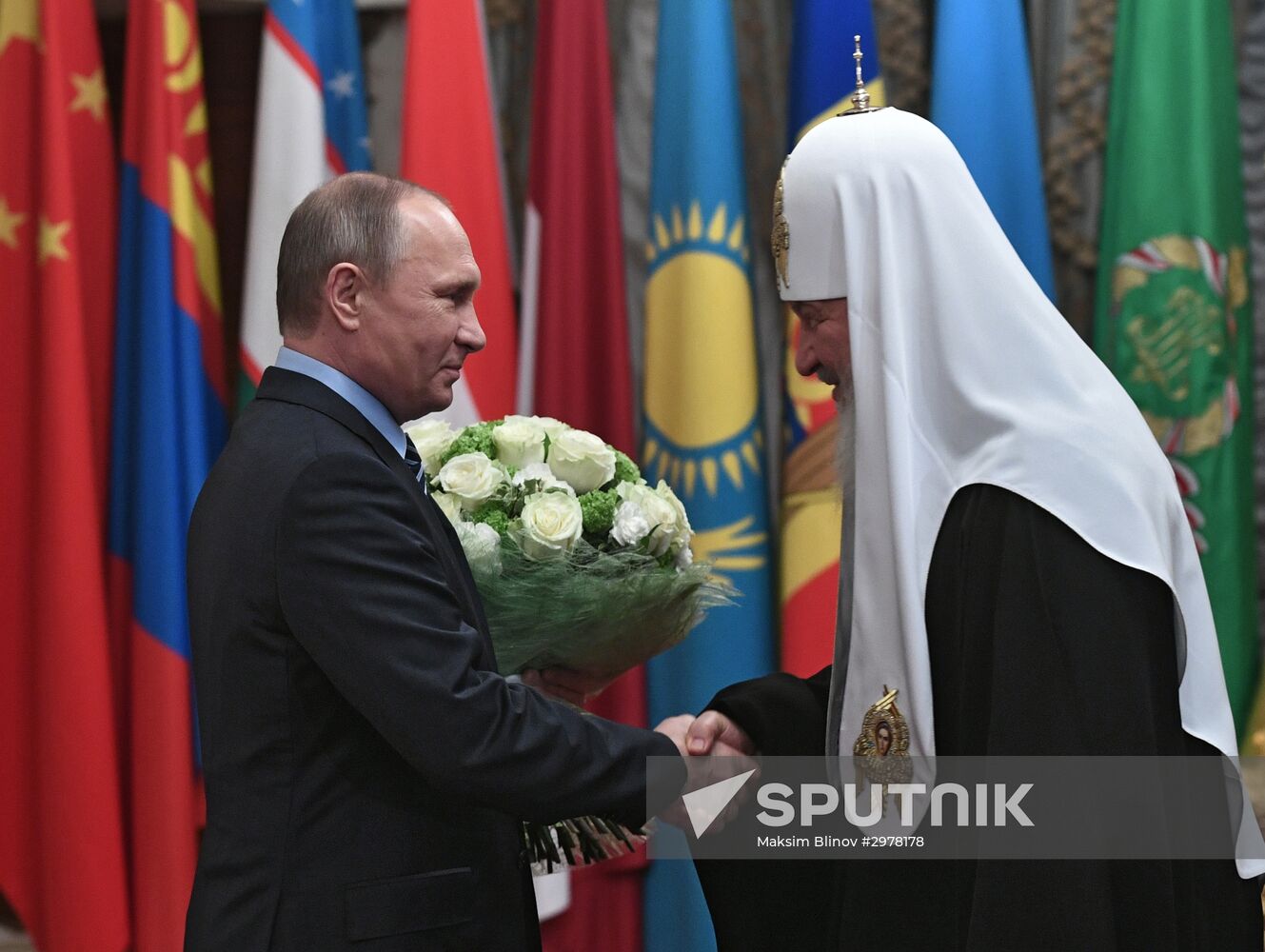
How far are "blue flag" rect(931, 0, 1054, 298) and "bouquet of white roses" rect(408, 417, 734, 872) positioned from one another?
1856mm

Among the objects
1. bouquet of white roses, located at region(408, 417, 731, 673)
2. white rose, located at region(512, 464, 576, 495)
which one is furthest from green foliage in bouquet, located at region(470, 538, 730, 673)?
white rose, located at region(512, 464, 576, 495)

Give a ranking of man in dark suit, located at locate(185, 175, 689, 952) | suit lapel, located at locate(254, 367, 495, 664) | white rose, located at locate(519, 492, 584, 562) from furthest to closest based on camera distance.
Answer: white rose, located at locate(519, 492, 584, 562), suit lapel, located at locate(254, 367, 495, 664), man in dark suit, located at locate(185, 175, 689, 952)

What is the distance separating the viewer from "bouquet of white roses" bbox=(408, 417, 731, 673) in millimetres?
2266

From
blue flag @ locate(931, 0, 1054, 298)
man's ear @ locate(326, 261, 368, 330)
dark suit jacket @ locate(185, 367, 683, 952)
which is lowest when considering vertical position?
dark suit jacket @ locate(185, 367, 683, 952)

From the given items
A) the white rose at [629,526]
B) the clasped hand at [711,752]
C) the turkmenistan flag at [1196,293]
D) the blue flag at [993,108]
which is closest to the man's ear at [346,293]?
the white rose at [629,526]

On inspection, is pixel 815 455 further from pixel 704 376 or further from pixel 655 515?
pixel 655 515

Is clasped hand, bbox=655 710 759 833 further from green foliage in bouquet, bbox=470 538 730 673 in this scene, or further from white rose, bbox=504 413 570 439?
white rose, bbox=504 413 570 439

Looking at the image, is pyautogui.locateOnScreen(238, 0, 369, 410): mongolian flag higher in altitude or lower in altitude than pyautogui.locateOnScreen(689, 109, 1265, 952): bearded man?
higher

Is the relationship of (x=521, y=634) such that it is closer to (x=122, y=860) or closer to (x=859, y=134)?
(x=859, y=134)

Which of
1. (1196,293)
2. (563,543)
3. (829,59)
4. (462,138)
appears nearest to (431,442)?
(563,543)

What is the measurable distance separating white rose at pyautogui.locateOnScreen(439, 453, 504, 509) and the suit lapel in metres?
0.08

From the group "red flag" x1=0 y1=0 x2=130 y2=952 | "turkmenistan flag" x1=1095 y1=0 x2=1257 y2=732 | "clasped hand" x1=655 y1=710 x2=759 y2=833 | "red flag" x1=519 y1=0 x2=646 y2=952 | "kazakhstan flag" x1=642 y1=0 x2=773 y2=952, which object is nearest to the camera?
"clasped hand" x1=655 y1=710 x2=759 y2=833

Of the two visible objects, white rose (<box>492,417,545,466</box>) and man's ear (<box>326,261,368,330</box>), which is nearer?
man's ear (<box>326,261,368,330</box>)

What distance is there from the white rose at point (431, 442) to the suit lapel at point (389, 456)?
0.79ft
